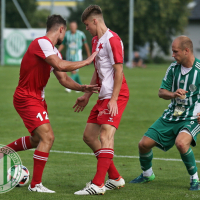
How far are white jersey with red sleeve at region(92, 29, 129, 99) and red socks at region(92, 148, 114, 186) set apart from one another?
66 cm

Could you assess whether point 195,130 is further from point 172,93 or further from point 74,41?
point 74,41

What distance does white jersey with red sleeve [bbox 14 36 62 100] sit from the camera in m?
5.00

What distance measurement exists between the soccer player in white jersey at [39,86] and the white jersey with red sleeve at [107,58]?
0.51ft

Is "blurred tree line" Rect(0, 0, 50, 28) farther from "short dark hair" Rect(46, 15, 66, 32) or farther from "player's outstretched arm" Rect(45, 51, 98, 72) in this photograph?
"player's outstretched arm" Rect(45, 51, 98, 72)

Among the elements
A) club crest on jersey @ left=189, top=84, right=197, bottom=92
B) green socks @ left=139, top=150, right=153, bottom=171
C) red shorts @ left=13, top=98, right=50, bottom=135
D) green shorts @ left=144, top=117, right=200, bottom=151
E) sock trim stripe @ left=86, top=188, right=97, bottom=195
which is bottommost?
sock trim stripe @ left=86, top=188, right=97, bottom=195

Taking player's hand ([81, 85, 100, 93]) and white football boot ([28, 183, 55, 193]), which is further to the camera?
player's hand ([81, 85, 100, 93])

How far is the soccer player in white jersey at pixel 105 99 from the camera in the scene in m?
4.89

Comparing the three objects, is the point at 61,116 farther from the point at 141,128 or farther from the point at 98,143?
the point at 98,143

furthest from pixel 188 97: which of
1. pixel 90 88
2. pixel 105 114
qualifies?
pixel 90 88

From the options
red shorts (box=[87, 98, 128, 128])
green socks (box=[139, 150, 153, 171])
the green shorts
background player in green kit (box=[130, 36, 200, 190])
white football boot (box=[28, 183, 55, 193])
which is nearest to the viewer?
white football boot (box=[28, 183, 55, 193])

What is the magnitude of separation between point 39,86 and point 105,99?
0.81 meters

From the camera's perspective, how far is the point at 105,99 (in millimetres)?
5125

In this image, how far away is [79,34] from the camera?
16.5 m

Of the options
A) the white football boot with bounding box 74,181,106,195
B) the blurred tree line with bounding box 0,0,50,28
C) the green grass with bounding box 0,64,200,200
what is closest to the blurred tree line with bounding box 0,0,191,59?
the blurred tree line with bounding box 0,0,50,28
